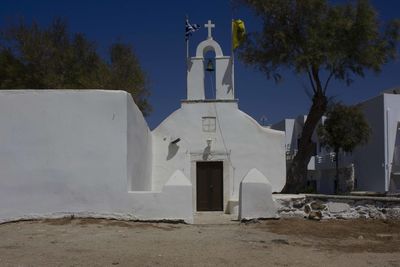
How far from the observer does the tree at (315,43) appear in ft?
63.7

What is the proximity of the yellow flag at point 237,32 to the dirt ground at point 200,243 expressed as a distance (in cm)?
846

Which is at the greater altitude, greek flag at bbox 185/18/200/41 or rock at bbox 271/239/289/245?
greek flag at bbox 185/18/200/41

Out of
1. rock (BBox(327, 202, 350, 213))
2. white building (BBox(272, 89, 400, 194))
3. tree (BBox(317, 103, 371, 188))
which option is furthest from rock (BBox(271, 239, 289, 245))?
white building (BBox(272, 89, 400, 194))

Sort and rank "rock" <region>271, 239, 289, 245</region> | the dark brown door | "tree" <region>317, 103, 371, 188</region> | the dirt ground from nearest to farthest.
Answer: the dirt ground, "rock" <region>271, 239, 289, 245</region>, the dark brown door, "tree" <region>317, 103, 371, 188</region>

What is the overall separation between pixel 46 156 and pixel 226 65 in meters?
8.07

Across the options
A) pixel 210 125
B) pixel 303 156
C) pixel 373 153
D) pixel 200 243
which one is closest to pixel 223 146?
pixel 210 125

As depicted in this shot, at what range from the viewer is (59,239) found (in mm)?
10562

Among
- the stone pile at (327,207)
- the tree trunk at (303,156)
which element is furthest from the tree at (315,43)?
the stone pile at (327,207)

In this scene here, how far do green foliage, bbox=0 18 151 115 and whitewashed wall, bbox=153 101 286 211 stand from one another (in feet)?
18.2

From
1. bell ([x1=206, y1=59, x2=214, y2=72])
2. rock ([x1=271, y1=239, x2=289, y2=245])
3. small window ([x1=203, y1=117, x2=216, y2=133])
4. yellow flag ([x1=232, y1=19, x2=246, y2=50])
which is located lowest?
rock ([x1=271, y1=239, x2=289, y2=245])

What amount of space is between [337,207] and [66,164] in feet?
23.2

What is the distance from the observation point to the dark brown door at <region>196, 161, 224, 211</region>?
18156 millimetres

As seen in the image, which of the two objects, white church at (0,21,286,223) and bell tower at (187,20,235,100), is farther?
bell tower at (187,20,235,100)

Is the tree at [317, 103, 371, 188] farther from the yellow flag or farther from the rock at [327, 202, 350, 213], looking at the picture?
the rock at [327, 202, 350, 213]
